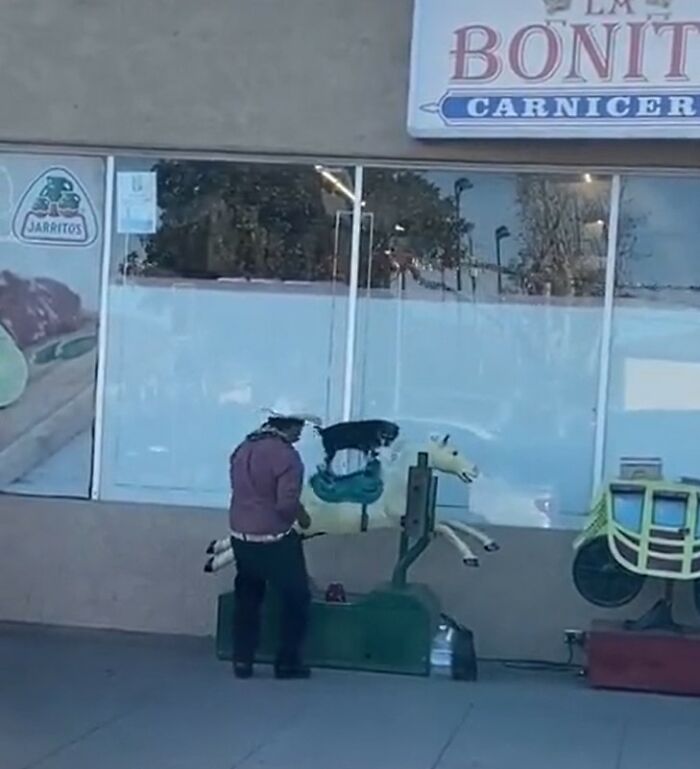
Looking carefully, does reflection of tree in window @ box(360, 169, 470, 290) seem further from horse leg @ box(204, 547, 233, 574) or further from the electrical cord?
the electrical cord

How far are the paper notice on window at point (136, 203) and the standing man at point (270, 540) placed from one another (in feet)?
6.95

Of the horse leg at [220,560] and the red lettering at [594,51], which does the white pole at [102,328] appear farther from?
the red lettering at [594,51]

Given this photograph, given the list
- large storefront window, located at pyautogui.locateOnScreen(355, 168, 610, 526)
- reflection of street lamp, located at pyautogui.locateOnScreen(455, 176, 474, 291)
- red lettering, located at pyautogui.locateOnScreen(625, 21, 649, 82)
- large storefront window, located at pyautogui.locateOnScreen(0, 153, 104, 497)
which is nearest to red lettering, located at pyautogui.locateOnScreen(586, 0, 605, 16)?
red lettering, located at pyautogui.locateOnScreen(625, 21, 649, 82)

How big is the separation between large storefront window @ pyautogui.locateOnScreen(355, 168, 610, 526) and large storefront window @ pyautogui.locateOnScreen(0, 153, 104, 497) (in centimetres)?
186

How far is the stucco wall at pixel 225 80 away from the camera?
436 inches

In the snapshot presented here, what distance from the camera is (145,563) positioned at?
11.4 metres

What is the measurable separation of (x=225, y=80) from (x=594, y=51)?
2.37m

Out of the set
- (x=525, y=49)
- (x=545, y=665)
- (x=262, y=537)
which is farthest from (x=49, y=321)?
(x=545, y=665)

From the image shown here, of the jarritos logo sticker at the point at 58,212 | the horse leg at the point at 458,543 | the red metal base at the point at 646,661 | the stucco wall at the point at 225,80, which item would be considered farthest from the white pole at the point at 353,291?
the red metal base at the point at 646,661

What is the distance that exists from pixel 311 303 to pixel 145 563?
2.01 m

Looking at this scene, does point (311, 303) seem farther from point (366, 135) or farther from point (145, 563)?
point (145, 563)

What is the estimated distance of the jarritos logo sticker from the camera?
11.6 meters

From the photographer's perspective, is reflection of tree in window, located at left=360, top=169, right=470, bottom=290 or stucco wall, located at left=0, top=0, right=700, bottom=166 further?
reflection of tree in window, located at left=360, top=169, right=470, bottom=290

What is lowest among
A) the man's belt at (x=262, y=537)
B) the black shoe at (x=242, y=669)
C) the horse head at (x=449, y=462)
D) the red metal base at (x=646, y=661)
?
the black shoe at (x=242, y=669)
